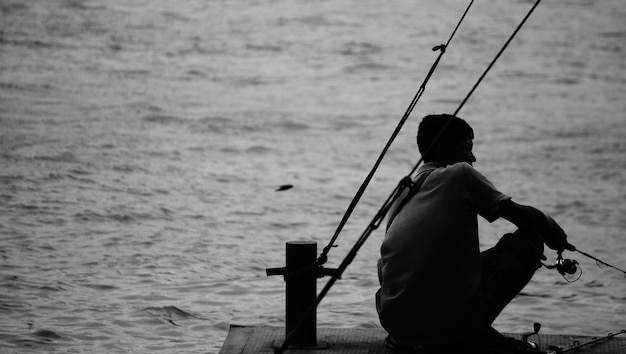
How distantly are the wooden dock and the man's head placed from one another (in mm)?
989

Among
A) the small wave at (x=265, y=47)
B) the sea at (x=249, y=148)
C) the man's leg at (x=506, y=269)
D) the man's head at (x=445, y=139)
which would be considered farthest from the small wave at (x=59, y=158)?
the man's leg at (x=506, y=269)

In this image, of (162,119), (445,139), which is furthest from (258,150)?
(445,139)

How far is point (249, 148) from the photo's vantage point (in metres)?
12.0

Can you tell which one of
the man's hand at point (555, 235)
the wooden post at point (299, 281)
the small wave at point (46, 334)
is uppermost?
the man's hand at point (555, 235)

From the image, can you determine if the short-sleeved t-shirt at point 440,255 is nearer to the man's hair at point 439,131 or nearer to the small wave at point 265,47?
the man's hair at point 439,131

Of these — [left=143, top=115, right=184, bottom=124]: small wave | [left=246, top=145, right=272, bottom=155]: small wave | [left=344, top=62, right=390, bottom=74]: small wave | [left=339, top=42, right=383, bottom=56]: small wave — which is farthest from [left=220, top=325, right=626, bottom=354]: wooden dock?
[left=339, top=42, right=383, bottom=56]: small wave

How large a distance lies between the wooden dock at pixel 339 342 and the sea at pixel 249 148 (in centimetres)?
88

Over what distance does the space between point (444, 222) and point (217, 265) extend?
4101 mm

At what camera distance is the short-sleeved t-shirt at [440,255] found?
3.89 m

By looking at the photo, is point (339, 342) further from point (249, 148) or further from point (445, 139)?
point (249, 148)

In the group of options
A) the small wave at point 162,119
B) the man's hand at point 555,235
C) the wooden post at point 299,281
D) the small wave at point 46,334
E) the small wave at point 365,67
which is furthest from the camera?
the small wave at point 365,67

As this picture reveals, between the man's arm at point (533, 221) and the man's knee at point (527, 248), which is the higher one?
the man's arm at point (533, 221)

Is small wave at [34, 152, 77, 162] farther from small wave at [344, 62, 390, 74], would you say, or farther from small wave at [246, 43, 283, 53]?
small wave at [246, 43, 283, 53]

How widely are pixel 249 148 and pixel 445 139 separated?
7.99 m
